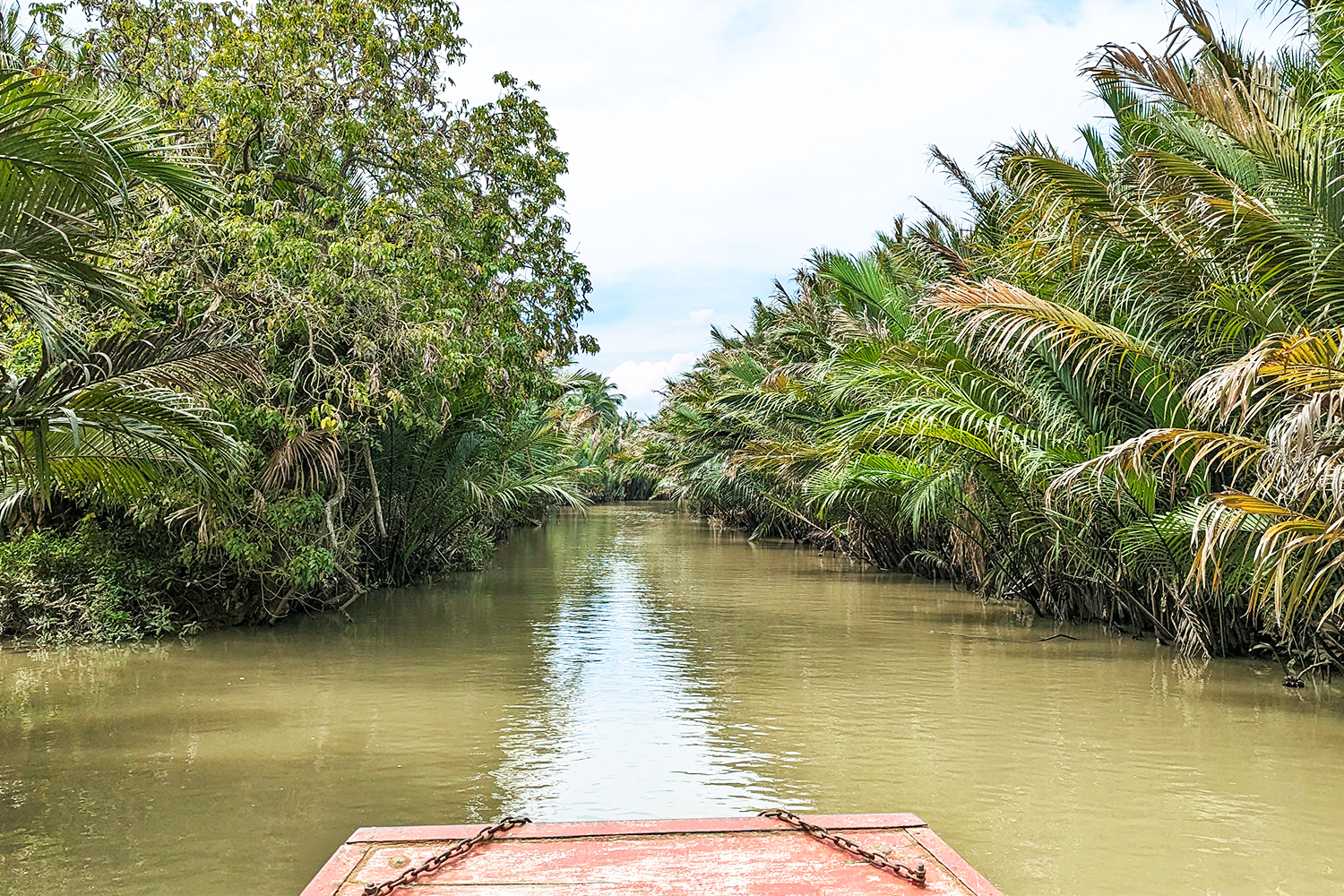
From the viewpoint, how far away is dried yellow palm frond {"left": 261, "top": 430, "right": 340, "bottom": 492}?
11258 millimetres

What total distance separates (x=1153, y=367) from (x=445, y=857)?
760 centimetres

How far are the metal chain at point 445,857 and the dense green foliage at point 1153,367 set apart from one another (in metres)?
4.69

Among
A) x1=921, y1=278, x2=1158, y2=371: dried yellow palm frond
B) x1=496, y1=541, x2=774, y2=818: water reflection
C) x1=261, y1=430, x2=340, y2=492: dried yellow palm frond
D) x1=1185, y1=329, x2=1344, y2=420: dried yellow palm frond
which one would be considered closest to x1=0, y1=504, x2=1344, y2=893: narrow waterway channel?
x1=496, y1=541, x2=774, y2=818: water reflection

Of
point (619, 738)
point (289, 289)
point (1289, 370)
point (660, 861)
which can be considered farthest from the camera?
point (289, 289)

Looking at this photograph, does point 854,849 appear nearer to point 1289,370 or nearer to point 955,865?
point 955,865

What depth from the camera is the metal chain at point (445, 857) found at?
3.59 meters

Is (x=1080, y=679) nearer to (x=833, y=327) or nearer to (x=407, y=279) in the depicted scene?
(x=407, y=279)

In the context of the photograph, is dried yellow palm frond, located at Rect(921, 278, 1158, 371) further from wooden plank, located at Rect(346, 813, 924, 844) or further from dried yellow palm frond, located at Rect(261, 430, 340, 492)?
dried yellow palm frond, located at Rect(261, 430, 340, 492)

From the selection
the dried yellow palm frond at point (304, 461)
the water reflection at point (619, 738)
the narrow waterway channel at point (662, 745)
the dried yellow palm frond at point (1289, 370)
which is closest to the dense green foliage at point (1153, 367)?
the dried yellow palm frond at point (1289, 370)

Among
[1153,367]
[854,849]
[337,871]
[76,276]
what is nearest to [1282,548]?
[1153,367]

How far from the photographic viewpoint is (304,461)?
38.7 feet

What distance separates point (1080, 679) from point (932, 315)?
506 cm

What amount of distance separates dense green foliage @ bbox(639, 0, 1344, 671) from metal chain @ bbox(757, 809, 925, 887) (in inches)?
146

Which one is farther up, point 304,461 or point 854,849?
point 304,461
